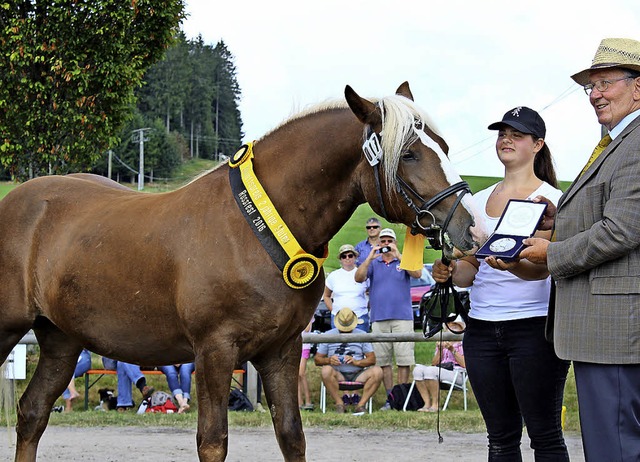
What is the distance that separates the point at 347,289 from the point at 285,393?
18.3 feet

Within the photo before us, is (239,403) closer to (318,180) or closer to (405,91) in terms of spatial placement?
(318,180)

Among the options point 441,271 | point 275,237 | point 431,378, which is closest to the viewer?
point 275,237

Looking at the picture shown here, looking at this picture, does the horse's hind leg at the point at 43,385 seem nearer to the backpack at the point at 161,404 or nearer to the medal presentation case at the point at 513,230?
the medal presentation case at the point at 513,230

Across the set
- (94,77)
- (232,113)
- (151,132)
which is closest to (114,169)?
(151,132)

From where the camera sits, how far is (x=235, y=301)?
13.0 feet

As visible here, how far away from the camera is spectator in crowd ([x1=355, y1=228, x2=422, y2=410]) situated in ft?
30.3

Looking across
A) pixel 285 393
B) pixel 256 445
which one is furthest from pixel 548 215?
pixel 256 445

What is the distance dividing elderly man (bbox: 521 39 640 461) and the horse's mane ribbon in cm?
123

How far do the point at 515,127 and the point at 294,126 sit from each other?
1135 millimetres

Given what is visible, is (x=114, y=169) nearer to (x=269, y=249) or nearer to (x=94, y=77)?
(x=94, y=77)

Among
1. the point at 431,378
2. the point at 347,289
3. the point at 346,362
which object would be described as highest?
the point at 347,289

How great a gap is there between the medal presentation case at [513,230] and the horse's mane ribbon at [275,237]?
90cm

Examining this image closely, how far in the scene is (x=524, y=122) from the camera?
404 cm

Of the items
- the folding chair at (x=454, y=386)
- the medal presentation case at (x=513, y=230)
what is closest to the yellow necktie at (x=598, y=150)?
the medal presentation case at (x=513, y=230)
